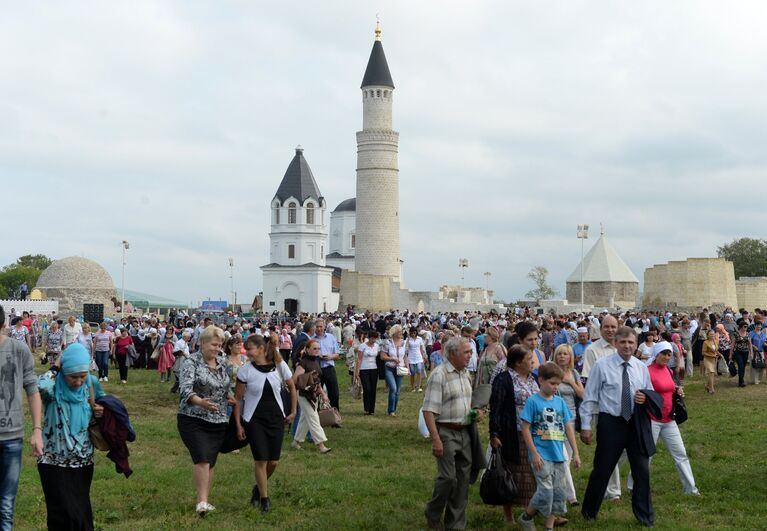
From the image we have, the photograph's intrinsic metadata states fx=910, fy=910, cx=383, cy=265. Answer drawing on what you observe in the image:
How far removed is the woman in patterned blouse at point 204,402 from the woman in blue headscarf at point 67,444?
4.38 ft

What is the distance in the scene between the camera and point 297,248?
78438mm

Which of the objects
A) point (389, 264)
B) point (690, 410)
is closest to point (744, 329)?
point (690, 410)

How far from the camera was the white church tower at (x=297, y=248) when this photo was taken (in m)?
77.2

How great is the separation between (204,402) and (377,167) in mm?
68918

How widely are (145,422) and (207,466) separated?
6760mm

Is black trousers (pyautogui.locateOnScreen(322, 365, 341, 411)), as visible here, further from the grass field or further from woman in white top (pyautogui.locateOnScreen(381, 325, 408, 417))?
woman in white top (pyautogui.locateOnScreen(381, 325, 408, 417))

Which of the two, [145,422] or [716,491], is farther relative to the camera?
[145,422]

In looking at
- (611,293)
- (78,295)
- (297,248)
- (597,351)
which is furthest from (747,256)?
(597,351)

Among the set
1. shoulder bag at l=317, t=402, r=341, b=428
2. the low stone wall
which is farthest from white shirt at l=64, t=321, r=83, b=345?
the low stone wall

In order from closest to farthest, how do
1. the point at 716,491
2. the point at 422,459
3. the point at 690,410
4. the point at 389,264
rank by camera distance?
the point at 716,491
the point at 422,459
the point at 690,410
the point at 389,264

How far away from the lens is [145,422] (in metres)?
14.1

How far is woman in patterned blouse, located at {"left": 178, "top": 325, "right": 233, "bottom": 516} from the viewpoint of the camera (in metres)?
7.59

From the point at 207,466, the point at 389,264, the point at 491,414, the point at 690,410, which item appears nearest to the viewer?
the point at 491,414

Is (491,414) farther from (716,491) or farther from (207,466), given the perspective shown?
(716,491)
